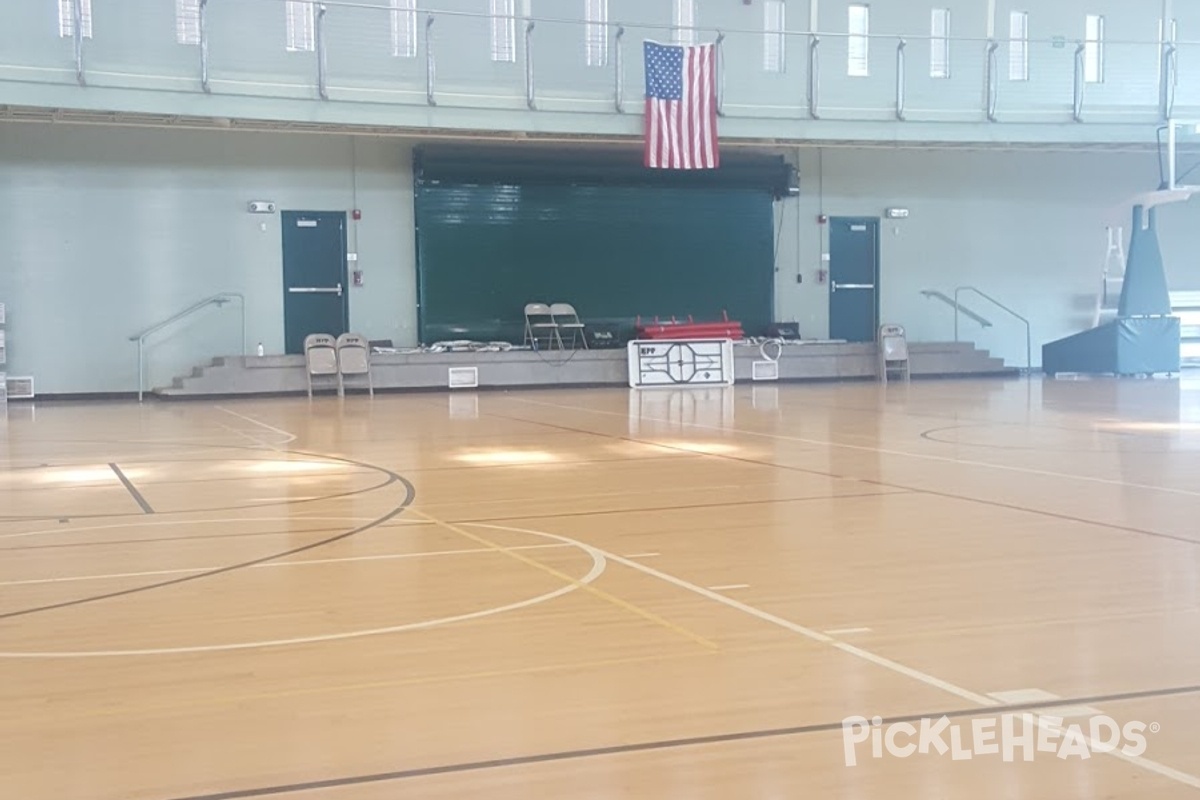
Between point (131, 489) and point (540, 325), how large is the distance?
33.5 feet

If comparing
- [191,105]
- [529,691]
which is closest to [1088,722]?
[529,691]

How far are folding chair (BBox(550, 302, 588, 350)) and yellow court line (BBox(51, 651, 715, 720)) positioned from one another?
13.6 m

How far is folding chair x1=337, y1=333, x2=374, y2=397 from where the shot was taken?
14906mm

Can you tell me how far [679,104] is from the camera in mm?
14820

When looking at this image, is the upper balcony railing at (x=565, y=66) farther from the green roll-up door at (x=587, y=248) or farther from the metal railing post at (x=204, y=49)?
the green roll-up door at (x=587, y=248)

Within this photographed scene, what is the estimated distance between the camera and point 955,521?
490 centimetres

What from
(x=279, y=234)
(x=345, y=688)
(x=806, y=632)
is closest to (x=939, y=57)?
(x=279, y=234)

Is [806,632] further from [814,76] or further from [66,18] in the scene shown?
[814,76]

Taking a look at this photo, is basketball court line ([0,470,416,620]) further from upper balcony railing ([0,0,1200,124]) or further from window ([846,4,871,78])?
window ([846,4,871,78])

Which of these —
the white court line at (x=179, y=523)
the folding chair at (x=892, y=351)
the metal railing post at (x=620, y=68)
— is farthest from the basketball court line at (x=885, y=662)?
the folding chair at (x=892, y=351)

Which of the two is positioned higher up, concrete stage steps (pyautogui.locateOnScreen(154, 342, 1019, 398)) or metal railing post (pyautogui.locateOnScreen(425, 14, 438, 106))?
metal railing post (pyautogui.locateOnScreen(425, 14, 438, 106))

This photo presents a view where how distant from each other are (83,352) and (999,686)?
14221 mm

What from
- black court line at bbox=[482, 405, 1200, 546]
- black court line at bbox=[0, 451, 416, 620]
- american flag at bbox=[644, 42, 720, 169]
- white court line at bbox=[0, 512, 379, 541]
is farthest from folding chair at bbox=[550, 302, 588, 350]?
white court line at bbox=[0, 512, 379, 541]

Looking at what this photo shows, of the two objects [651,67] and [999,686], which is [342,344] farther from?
[999,686]
